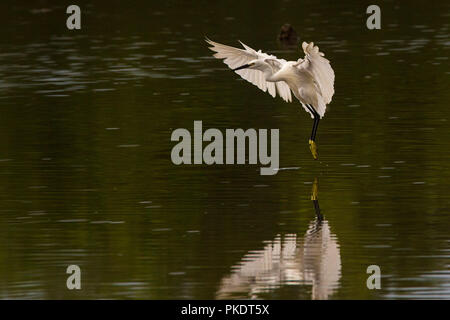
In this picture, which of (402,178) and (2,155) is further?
(2,155)

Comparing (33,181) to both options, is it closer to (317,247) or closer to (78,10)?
(317,247)

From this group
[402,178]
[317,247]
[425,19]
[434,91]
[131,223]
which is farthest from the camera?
[425,19]

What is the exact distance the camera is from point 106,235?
778 inches

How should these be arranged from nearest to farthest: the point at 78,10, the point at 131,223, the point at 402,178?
the point at 131,223 → the point at 402,178 → the point at 78,10

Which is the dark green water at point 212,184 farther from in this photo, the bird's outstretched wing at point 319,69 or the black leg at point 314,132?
the bird's outstretched wing at point 319,69

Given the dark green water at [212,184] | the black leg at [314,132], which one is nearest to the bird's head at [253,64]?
the black leg at [314,132]

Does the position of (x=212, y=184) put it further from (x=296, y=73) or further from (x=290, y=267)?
(x=290, y=267)

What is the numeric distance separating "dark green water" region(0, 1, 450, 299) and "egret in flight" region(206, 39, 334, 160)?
1.02 m

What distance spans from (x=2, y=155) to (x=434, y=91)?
11539 millimetres

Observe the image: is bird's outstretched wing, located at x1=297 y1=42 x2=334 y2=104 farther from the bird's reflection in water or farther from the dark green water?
the bird's reflection in water

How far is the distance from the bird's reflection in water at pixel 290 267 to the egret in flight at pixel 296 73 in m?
4.73

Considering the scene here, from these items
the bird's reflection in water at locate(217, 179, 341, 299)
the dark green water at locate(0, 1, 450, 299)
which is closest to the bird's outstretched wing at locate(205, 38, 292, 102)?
the dark green water at locate(0, 1, 450, 299)
